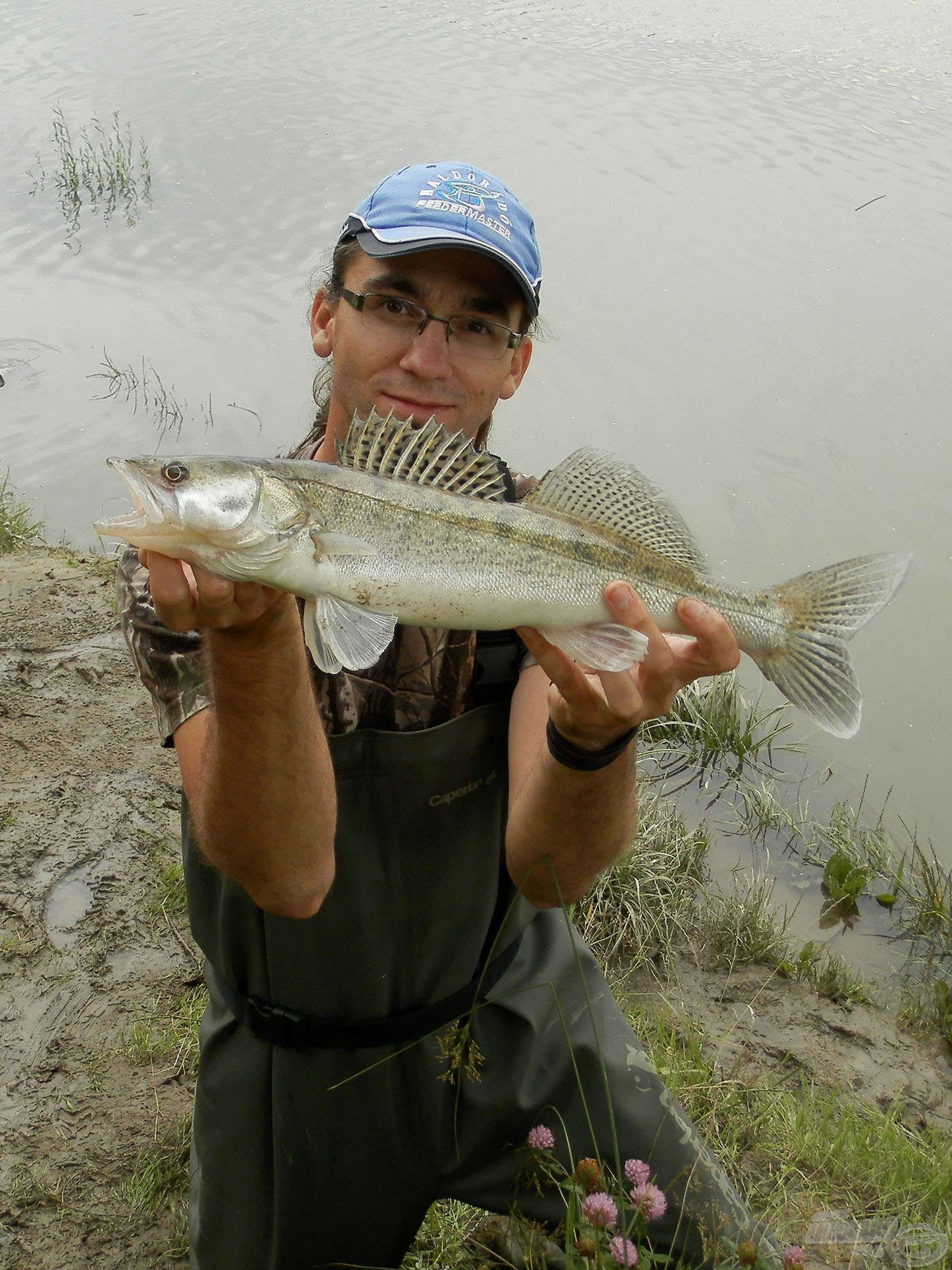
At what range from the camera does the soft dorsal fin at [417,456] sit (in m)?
2.25

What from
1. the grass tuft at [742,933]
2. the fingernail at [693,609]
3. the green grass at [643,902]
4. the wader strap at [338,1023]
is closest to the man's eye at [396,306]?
the fingernail at [693,609]

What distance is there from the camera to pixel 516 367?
3168 mm

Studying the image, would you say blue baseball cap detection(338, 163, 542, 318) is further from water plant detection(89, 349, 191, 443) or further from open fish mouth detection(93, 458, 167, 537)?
water plant detection(89, 349, 191, 443)

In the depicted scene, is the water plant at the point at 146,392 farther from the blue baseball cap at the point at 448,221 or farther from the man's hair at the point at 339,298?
the blue baseball cap at the point at 448,221

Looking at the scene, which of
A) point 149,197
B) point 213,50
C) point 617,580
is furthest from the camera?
point 213,50

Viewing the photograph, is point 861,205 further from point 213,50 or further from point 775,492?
point 213,50

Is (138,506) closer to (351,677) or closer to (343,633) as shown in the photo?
(343,633)

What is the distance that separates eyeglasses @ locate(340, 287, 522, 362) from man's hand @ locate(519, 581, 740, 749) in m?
0.91

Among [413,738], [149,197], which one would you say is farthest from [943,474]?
[149,197]

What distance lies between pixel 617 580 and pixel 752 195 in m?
10.3

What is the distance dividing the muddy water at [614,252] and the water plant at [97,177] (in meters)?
0.16

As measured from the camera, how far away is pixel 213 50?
1675 cm

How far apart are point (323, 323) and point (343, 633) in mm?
1487

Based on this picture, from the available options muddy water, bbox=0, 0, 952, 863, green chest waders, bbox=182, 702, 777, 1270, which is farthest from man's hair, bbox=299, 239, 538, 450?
muddy water, bbox=0, 0, 952, 863
